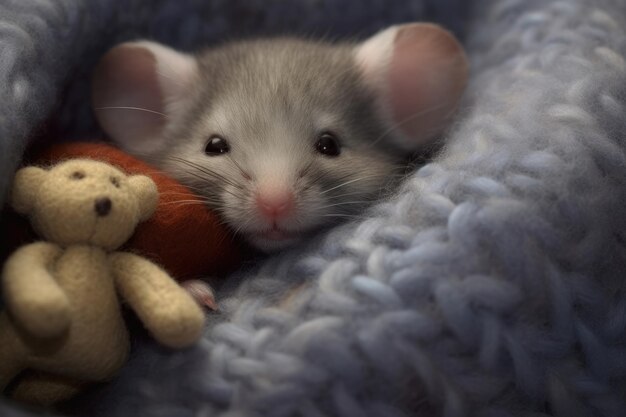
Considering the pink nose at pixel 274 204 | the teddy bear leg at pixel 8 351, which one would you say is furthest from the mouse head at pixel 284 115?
the teddy bear leg at pixel 8 351

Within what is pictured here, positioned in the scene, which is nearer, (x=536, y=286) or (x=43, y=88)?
(x=536, y=286)

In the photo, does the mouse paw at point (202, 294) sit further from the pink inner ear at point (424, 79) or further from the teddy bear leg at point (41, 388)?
the pink inner ear at point (424, 79)

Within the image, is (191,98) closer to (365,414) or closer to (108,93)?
(108,93)

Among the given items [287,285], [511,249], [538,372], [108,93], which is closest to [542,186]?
[511,249]

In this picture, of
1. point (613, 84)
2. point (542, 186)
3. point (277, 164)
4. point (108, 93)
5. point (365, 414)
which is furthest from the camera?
point (108, 93)

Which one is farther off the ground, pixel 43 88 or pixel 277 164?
pixel 43 88

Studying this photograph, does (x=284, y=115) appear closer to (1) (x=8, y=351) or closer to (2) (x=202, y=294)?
(2) (x=202, y=294)
